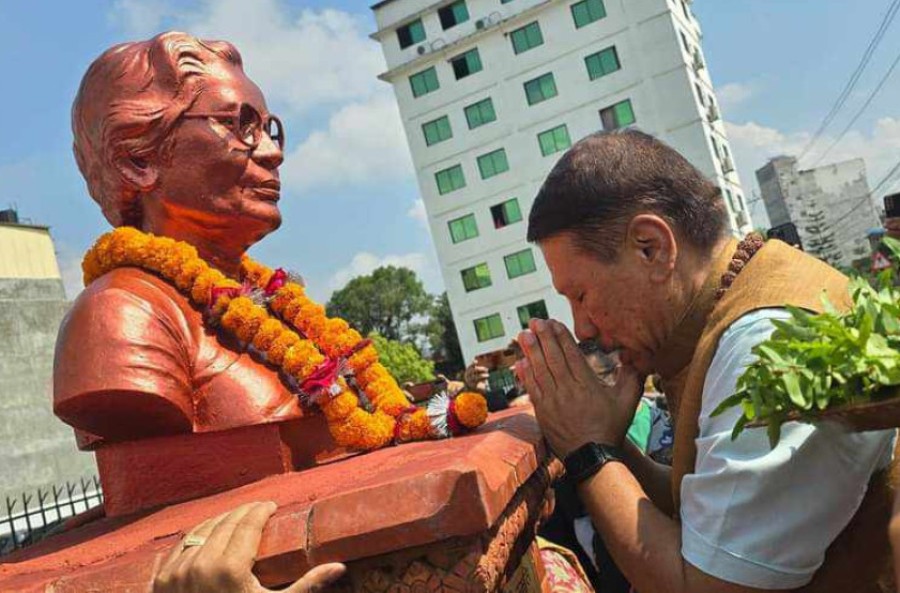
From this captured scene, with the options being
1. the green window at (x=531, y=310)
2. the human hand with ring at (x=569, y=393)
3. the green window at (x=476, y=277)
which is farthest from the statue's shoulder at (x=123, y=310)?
the green window at (x=476, y=277)

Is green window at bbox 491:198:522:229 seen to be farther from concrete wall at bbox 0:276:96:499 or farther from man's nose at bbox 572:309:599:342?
man's nose at bbox 572:309:599:342

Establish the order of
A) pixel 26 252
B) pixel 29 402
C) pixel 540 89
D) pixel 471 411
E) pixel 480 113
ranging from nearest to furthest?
pixel 471 411, pixel 29 402, pixel 26 252, pixel 540 89, pixel 480 113

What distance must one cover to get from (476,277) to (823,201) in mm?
19899

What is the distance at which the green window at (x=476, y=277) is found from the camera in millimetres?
31375

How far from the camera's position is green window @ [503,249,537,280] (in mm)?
30656

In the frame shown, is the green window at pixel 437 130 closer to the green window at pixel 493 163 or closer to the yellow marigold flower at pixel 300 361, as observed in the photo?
the green window at pixel 493 163

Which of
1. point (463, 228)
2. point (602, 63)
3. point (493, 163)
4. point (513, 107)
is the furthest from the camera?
point (463, 228)

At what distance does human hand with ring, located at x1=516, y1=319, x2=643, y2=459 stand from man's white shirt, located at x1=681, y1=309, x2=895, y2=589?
438mm

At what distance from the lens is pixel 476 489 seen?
1.45m

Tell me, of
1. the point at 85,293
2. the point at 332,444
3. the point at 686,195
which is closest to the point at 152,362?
the point at 85,293

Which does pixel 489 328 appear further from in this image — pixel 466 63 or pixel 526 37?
pixel 526 37

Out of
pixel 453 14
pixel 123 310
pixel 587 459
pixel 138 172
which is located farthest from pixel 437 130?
pixel 587 459

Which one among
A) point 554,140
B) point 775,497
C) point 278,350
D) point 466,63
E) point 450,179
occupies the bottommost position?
point 775,497

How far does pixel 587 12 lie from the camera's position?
29953 millimetres
